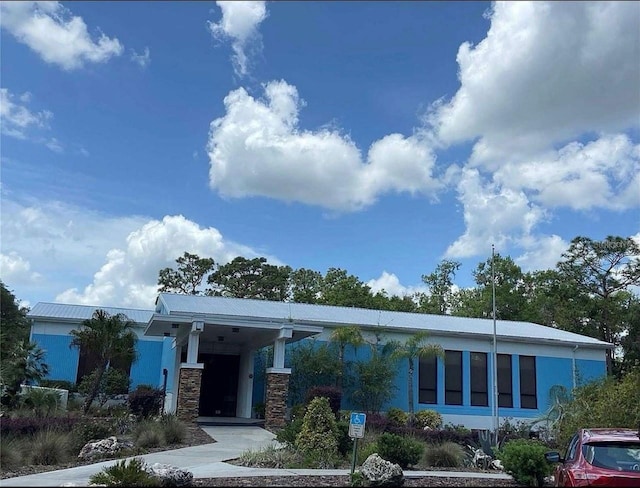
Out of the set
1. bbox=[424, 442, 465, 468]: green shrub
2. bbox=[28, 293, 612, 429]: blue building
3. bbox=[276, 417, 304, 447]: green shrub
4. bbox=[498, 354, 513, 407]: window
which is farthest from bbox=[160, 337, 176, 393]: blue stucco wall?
bbox=[424, 442, 465, 468]: green shrub

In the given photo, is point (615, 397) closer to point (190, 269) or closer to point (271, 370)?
point (271, 370)

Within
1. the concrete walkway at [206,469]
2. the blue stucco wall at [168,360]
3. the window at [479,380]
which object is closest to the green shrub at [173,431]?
the concrete walkway at [206,469]

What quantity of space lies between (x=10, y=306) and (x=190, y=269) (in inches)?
503

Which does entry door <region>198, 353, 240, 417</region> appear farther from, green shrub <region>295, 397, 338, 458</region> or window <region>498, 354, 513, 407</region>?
green shrub <region>295, 397, 338, 458</region>

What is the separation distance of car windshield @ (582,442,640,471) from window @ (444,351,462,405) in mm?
18603

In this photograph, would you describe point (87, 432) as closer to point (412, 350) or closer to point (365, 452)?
point (365, 452)

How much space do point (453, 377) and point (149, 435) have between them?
15.3 meters

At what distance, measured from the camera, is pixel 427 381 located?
26.6 metres

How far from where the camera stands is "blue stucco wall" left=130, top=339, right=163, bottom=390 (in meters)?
28.4

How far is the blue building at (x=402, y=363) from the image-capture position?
2564cm

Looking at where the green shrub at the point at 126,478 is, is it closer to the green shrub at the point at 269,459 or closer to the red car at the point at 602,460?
the green shrub at the point at 269,459

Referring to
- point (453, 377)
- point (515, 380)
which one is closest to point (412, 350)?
point (453, 377)

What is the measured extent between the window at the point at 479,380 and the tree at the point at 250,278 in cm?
2376

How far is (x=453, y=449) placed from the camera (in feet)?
48.4
